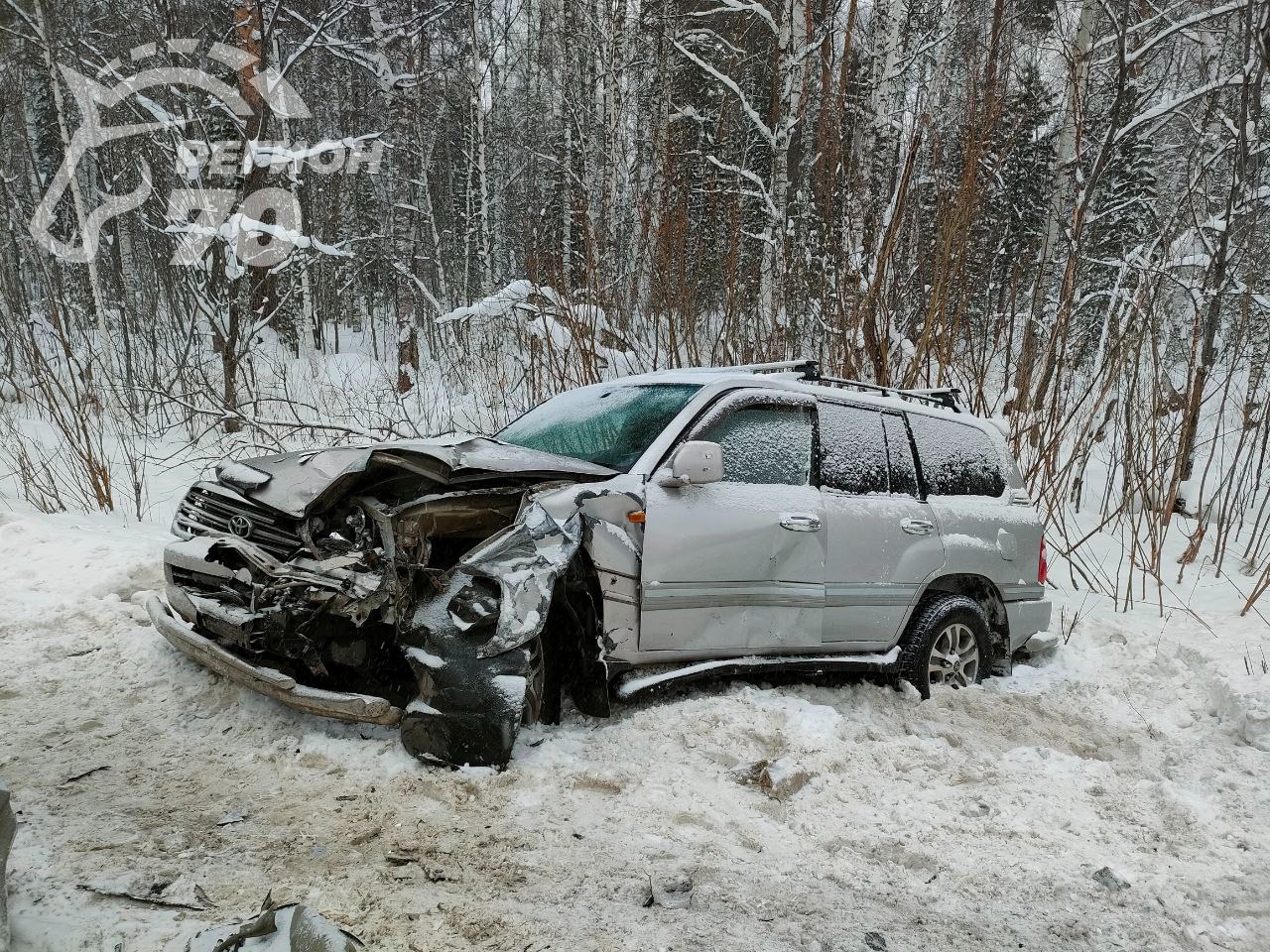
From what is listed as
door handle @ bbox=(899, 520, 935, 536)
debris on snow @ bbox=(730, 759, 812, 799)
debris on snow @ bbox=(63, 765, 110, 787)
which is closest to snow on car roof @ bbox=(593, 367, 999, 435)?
door handle @ bbox=(899, 520, 935, 536)

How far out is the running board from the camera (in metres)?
3.60

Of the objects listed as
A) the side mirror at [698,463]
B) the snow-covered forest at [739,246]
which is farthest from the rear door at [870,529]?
the snow-covered forest at [739,246]

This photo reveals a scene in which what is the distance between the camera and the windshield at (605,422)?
3928mm

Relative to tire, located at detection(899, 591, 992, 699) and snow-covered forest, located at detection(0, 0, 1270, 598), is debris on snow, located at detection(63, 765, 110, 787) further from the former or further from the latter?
snow-covered forest, located at detection(0, 0, 1270, 598)

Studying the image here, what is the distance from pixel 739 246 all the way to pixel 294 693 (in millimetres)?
8557

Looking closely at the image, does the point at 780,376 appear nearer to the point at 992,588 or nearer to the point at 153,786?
the point at 992,588

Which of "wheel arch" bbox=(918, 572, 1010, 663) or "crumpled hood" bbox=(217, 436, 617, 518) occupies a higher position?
"crumpled hood" bbox=(217, 436, 617, 518)

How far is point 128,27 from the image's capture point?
13.8 meters

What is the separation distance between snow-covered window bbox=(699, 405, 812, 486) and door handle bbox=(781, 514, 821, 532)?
20 cm

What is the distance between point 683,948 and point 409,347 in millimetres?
17243

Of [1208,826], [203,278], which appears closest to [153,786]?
[1208,826]

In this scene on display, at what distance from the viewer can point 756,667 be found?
393cm

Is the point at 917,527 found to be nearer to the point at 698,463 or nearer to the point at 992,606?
the point at 992,606

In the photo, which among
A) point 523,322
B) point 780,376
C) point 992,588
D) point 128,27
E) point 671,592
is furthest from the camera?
point 128,27
